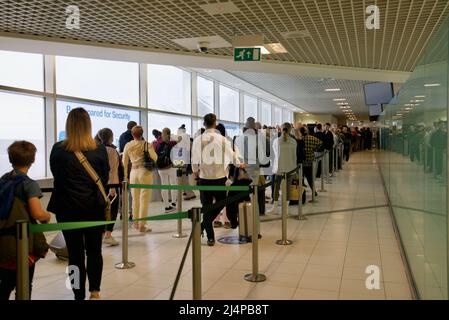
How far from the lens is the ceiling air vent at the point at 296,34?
5148 mm

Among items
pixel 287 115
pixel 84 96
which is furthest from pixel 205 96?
pixel 287 115

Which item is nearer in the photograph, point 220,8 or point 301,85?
point 220,8

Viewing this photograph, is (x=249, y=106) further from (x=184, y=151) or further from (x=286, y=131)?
(x=286, y=131)

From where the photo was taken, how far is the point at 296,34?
5273 mm

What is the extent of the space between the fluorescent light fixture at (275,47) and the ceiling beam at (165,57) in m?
0.77

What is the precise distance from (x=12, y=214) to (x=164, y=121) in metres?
9.88

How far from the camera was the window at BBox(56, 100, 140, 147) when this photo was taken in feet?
26.2

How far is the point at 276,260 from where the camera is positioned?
14.9ft

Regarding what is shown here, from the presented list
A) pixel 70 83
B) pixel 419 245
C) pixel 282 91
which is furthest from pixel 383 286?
pixel 282 91

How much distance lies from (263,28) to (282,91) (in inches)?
515

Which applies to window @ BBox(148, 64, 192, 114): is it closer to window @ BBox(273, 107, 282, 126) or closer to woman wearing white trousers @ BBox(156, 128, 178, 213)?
woman wearing white trousers @ BBox(156, 128, 178, 213)

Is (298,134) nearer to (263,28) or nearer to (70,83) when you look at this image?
(263,28)

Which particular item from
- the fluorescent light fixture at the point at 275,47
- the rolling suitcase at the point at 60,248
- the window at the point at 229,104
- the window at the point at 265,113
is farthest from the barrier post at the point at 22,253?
the window at the point at 265,113

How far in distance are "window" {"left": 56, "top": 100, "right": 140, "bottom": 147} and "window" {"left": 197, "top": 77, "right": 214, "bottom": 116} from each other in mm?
4436
